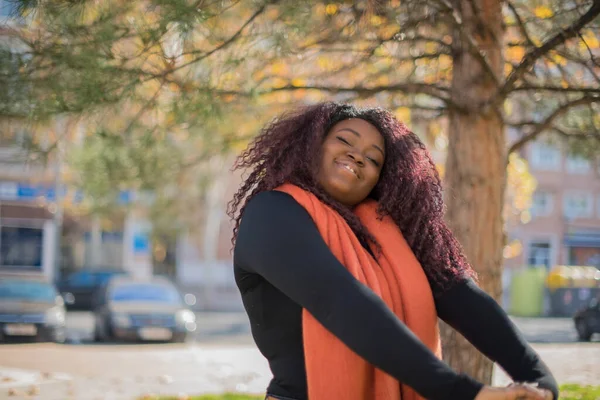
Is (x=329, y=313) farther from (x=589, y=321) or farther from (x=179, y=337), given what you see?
(x=589, y=321)

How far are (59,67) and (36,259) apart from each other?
26058 mm

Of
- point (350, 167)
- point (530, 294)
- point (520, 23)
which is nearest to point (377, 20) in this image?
point (520, 23)

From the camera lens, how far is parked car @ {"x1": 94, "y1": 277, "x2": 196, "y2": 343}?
14.7 meters

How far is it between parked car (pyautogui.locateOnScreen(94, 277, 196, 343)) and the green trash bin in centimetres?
1347

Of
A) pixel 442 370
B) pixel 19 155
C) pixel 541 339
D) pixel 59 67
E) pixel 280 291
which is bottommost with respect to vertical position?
pixel 541 339

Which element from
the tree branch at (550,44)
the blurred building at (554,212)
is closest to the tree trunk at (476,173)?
the tree branch at (550,44)

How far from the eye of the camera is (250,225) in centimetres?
199

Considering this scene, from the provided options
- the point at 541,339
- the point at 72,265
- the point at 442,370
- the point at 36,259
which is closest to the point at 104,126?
the point at 442,370

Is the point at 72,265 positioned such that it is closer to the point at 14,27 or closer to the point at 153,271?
the point at 153,271

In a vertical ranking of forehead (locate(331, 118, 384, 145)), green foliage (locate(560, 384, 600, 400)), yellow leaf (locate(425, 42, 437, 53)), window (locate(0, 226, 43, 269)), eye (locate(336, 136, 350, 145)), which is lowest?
green foliage (locate(560, 384, 600, 400))

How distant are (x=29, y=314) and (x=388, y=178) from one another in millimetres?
13227

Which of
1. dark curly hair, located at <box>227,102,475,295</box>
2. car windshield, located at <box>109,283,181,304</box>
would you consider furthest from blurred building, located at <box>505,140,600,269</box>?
dark curly hair, located at <box>227,102,475,295</box>

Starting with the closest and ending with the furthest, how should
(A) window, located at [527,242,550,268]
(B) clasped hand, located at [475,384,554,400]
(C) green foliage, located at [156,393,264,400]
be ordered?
(B) clasped hand, located at [475,384,554,400]
(C) green foliage, located at [156,393,264,400]
(A) window, located at [527,242,550,268]

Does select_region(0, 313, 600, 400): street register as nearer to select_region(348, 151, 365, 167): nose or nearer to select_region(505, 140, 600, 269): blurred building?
select_region(348, 151, 365, 167): nose
